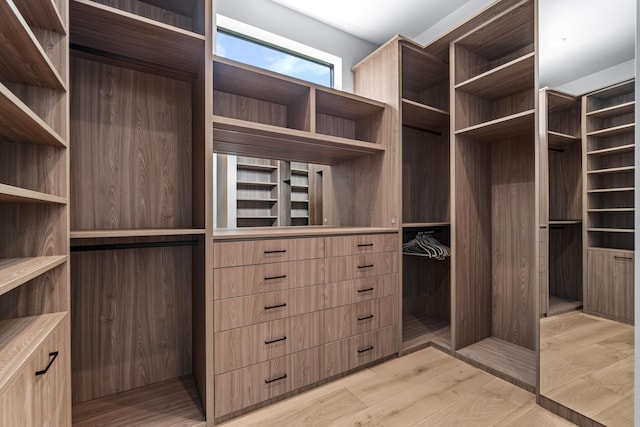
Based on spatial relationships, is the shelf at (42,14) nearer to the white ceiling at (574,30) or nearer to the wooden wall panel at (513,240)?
the white ceiling at (574,30)

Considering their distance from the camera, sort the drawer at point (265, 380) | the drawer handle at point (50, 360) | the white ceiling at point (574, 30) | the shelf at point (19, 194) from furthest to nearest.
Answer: the drawer at point (265, 380) < the white ceiling at point (574, 30) < the drawer handle at point (50, 360) < the shelf at point (19, 194)

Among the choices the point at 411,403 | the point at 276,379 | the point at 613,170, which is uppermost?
the point at 613,170

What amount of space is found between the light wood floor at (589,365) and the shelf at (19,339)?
2.22m

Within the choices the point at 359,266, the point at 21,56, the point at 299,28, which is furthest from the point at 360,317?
the point at 299,28

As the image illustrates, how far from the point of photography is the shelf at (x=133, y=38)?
1.31 meters

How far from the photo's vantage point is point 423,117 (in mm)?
2488

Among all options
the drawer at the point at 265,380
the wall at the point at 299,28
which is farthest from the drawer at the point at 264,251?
the wall at the point at 299,28

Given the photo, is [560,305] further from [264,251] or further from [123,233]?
[123,233]

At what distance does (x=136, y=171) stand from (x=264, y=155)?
0.80 metres

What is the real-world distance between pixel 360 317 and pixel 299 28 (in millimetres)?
2375

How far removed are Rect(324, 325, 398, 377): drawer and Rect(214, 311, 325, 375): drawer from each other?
138 mm

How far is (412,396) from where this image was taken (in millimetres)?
1719

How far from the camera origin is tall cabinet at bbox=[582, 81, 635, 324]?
1.35 m

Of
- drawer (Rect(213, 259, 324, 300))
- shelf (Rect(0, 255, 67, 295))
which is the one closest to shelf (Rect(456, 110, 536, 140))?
drawer (Rect(213, 259, 324, 300))
